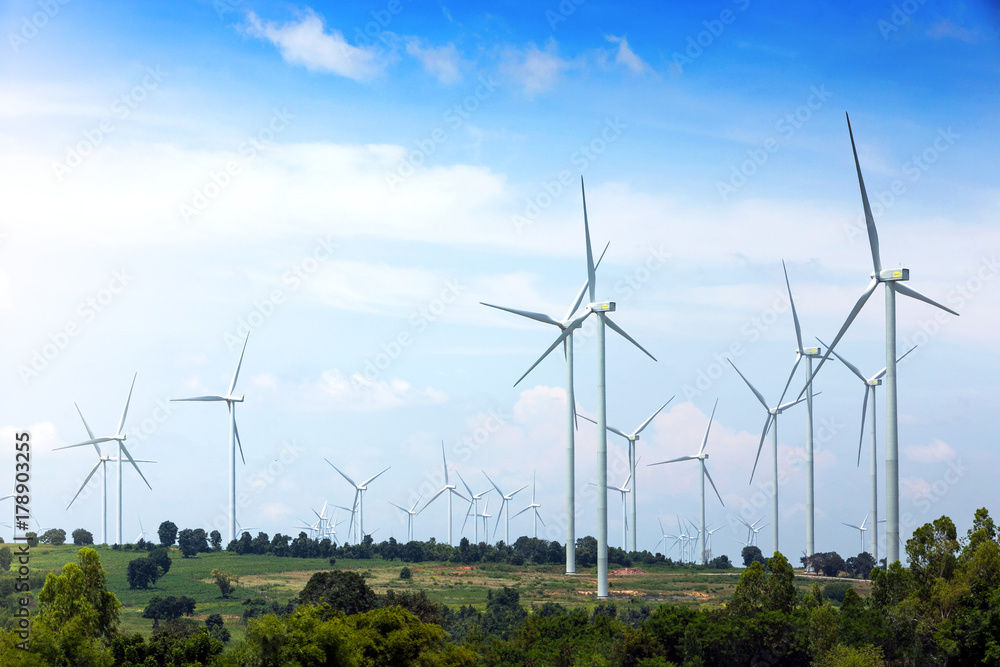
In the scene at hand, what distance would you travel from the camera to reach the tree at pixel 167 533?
189750mm

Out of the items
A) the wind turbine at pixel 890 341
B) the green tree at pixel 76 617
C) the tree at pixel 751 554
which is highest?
the wind turbine at pixel 890 341

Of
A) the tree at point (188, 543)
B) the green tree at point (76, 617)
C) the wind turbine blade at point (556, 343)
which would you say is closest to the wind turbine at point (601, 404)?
the wind turbine blade at point (556, 343)

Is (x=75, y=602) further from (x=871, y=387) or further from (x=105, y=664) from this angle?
(x=871, y=387)

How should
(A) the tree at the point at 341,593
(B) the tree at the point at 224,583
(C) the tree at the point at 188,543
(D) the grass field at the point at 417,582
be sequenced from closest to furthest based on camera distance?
(A) the tree at the point at 341,593 → (D) the grass field at the point at 417,582 → (B) the tree at the point at 224,583 → (C) the tree at the point at 188,543

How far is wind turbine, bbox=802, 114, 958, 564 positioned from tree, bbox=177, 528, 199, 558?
121763 millimetres

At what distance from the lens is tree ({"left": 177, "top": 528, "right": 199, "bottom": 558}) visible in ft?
581

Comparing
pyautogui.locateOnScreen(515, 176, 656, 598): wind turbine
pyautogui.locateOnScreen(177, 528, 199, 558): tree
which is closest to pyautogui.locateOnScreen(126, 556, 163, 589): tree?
pyautogui.locateOnScreen(177, 528, 199, 558): tree

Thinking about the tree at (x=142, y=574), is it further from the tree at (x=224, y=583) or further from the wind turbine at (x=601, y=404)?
the wind turbine at (x=601, y=404)

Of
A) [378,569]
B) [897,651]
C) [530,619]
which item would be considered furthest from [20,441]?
[378,569]

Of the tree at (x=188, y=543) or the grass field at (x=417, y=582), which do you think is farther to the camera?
the tree at (x=188, y=543)

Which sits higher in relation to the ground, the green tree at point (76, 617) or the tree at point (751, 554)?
the green tree at point (76, 617)

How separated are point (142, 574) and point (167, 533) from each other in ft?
179

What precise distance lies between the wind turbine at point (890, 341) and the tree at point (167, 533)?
136 metres

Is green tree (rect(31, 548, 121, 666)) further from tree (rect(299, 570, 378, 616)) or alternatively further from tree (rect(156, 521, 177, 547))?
tree (rect(156, 521, 177, 547))
